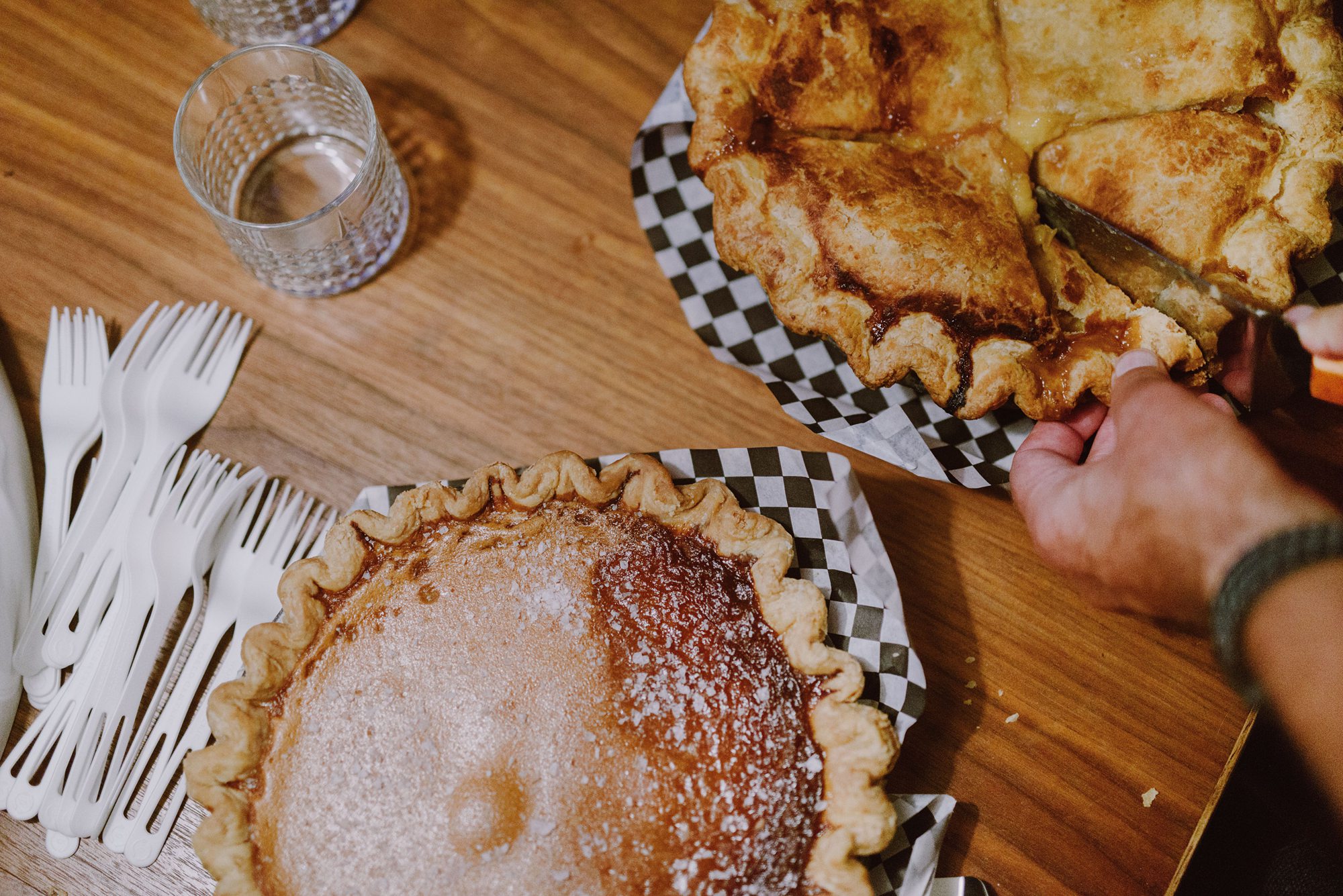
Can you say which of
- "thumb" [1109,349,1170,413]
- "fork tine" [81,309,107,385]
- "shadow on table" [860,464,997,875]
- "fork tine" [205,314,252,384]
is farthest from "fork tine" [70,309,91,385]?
"thumb" [1109,349,1170,413]

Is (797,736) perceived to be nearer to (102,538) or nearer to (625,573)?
(625,573)

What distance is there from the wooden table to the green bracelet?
0.61 m

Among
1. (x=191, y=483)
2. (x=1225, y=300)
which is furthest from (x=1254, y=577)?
(x=191, y=483)

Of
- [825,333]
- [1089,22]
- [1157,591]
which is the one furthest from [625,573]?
[1089,22]

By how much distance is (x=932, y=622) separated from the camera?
193cm

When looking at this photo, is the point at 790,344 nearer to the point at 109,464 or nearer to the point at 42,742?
the point at 109,464

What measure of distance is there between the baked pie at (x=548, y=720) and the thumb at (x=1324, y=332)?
94 centimetres

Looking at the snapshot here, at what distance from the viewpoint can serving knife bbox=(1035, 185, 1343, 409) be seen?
1.64m

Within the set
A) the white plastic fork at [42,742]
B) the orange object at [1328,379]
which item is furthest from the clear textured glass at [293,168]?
the orange object at [1328,379]

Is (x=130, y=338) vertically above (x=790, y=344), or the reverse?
(x=790, y=344)

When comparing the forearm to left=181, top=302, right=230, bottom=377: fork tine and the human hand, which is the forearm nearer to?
the human hand

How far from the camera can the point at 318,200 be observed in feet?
6.83

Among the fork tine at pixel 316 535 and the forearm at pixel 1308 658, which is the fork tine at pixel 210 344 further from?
the forearm at pixel 1308 658

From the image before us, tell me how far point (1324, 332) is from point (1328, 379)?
0.26ft
